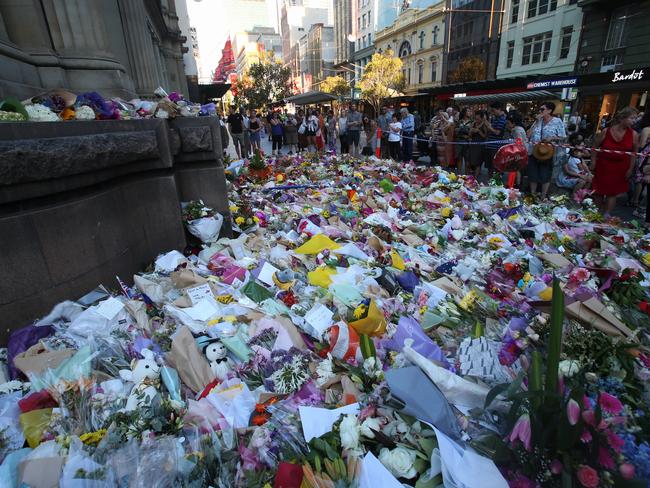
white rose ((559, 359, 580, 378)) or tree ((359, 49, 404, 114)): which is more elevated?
tree ((359, 49, 404, 114))

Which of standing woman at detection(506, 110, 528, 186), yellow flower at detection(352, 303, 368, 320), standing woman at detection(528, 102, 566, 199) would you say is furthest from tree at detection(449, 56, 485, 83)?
yellow flower at detection(352, 303, 368, 320)

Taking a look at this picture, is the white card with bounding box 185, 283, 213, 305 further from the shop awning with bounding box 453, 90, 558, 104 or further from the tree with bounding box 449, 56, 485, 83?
the tree with bounding box 449, 56, 485, 83

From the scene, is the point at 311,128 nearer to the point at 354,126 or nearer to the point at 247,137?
the point at 354,126

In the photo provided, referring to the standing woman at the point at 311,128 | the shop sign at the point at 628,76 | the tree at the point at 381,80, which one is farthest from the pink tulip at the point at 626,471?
the tree at the point at 381,80

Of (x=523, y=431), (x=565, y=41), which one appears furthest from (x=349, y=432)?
(x=565, y=41)

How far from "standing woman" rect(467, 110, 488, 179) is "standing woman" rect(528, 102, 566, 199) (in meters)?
1.89

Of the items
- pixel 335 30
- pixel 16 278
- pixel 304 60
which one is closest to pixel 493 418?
pixel 16 278

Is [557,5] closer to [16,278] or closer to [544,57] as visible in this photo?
[544,57]

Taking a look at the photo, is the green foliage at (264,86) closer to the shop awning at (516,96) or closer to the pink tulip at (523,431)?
the shop awning at (516,96)

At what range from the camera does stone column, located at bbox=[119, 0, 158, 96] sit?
6445mm

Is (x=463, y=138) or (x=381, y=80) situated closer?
(x=463, y=138)

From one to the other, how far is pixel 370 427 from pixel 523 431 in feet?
1.99

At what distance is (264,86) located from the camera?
153 ft

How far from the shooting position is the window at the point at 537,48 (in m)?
24.4
